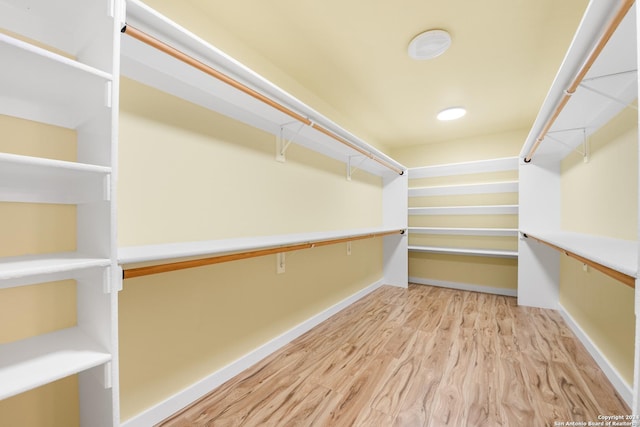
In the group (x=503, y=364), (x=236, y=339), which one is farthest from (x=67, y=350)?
(x=503, y=364)

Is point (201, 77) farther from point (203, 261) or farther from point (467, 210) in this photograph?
point (467, 210)

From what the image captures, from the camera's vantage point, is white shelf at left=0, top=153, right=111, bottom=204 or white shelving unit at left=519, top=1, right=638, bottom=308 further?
white shelving unit at left=519, top=1, right=638, bottom=308

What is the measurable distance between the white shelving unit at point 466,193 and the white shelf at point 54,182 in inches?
128

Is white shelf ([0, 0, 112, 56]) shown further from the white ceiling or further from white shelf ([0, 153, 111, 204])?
the white ceiling

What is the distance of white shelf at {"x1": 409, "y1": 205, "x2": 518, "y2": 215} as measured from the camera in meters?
3.04

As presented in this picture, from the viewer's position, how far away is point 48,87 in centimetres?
81

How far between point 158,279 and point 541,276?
3.36m

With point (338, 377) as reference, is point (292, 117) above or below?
above

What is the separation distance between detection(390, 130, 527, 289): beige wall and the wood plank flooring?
3.12 ft

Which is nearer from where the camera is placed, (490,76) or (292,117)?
(292,117)

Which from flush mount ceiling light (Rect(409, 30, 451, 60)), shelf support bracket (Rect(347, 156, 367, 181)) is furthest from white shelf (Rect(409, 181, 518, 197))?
flush mount ceiling light (Rect(409, 30, 451, 60))

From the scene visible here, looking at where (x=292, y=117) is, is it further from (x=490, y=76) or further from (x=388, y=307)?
(x=388, y=307)

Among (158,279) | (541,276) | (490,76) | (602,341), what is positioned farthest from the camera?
(541,276)

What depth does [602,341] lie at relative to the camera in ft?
5.41
